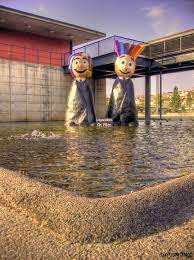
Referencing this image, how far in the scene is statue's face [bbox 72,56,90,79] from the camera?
15.1 meters

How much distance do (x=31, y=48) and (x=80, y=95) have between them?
13203mm

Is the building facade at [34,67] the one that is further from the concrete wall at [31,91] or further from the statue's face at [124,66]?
the statue's face at [124,66]

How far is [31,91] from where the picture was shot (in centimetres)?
2339

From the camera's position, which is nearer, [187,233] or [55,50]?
[187,233]

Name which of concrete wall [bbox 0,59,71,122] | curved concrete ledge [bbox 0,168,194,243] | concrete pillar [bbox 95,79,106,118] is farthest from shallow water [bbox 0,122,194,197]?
concrete pillar [bbox 95,79,106,118]

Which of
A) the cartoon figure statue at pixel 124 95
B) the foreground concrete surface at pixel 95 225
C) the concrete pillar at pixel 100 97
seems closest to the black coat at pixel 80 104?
the cartoon figure statue at pixel 124 95

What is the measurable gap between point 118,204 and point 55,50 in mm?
27842

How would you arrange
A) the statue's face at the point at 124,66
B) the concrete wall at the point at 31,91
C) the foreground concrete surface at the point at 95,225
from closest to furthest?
the foreground concrete surface at the point at 95,225 < the statue's face at the point at 124,66 < the concrete wall at the point at 31,91

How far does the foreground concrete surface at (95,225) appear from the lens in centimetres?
199

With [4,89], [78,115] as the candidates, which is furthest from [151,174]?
[4,89]

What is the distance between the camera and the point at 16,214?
101 inches

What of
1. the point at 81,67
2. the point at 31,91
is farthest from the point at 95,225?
the point at 31,91

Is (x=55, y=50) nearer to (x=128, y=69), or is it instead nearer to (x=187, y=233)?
(x=128, y=69)

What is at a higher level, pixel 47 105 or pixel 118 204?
pixel 47 105
